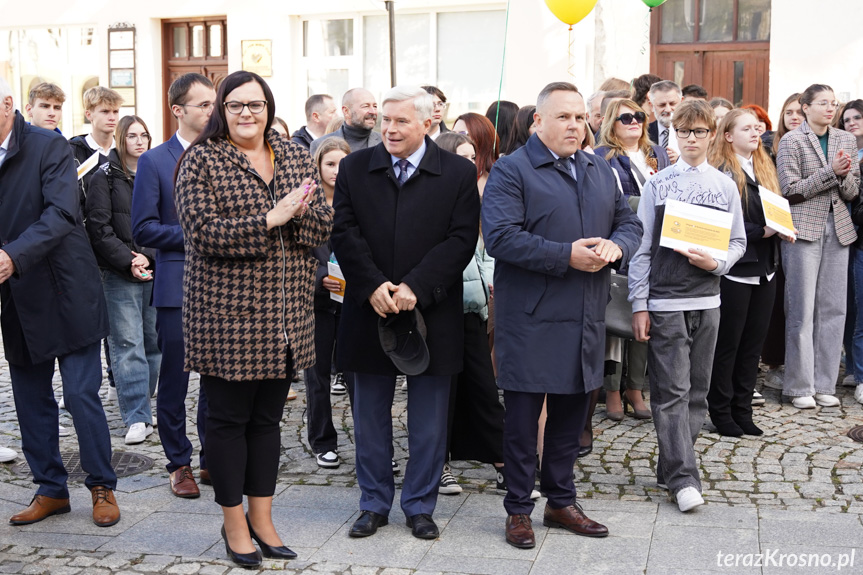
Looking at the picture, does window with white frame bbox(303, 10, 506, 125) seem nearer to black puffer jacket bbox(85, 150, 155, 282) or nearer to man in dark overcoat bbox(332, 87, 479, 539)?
black puffer jacket bbox(85, 150, 155, 282)

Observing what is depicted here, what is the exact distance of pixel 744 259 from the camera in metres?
6.55

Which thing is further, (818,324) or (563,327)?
(818,324)

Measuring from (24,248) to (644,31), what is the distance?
10.8 metres

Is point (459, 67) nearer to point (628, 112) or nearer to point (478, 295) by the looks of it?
point (628, 112)

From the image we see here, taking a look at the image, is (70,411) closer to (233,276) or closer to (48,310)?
(48,310)

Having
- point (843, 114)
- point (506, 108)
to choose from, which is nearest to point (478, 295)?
point (506, 108)

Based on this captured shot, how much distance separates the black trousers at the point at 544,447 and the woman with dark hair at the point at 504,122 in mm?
2037

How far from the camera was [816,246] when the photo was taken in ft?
24.4

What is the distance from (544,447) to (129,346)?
324 centimetres

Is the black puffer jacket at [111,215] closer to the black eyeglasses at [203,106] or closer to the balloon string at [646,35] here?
the black eyeglasses at [203,106]

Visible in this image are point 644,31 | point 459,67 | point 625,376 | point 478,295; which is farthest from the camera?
point 459,67

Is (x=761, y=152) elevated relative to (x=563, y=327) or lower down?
elevated

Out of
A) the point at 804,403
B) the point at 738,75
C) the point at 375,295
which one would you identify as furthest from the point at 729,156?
the point at 738,75

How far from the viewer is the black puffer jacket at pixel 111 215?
6797 mm
